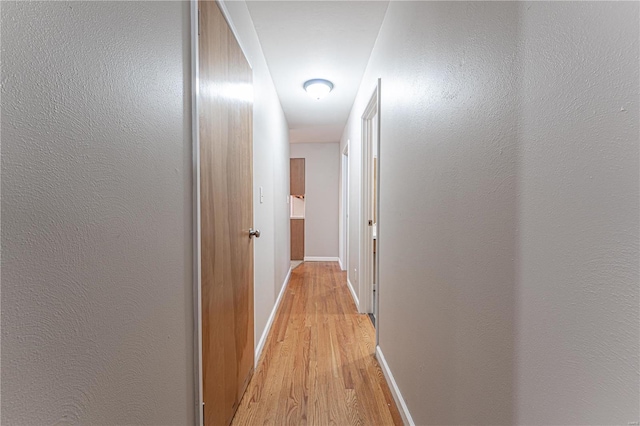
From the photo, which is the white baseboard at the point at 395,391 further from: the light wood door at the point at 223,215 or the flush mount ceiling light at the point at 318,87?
the flush mount ceiling light at the point at 318,87

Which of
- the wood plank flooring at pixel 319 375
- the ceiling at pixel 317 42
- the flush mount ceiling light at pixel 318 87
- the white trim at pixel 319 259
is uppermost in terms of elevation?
the ceiling at pixel 317 42

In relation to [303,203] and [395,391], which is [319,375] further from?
[303,203]

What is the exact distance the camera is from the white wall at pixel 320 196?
5.61 m

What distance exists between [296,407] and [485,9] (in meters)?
1.84

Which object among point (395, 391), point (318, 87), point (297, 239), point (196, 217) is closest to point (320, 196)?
point (297, 239)

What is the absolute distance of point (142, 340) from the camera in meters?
0.78

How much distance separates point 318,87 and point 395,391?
253 centimetres

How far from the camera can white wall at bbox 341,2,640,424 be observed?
46cm

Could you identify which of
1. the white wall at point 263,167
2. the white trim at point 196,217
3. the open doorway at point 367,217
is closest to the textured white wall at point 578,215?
the white trim at point 196,217

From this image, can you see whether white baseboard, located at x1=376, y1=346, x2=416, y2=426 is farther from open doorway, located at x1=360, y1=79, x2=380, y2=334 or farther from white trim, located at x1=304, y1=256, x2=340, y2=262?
white trim, located at x1=304, y1=256, x2=340, y2=262

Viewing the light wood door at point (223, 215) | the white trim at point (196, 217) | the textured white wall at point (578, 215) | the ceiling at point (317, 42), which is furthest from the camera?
the ceiling at point (317, 42)

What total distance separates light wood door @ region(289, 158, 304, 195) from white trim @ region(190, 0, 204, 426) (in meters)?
4.55

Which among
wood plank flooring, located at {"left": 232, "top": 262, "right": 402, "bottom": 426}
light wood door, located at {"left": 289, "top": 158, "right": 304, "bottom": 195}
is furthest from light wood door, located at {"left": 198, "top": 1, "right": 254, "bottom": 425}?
light wood door, located at {"left": 289, "top": 158, "right": 304, "bottom": 195}

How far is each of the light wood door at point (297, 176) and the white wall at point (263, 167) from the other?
2354 millimetres
